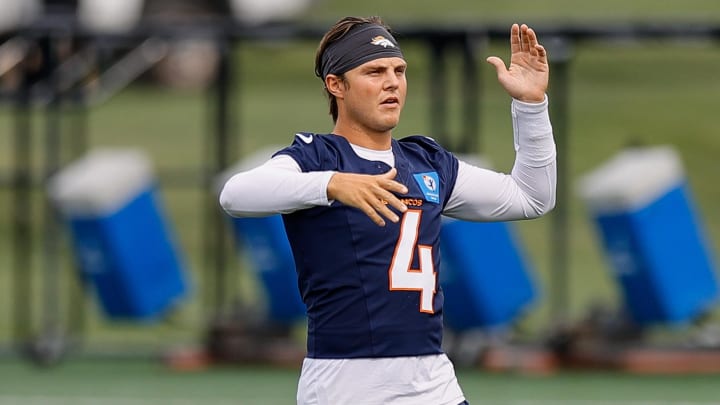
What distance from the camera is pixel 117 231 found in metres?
12.9

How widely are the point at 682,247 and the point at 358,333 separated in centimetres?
730

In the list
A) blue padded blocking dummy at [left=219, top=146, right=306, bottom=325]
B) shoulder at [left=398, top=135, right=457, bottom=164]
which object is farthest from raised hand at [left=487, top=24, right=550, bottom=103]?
blue padded blocking dummy at [left=219, top=146, right=306, bottom=325]

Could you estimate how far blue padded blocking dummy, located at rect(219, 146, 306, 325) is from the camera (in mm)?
12695

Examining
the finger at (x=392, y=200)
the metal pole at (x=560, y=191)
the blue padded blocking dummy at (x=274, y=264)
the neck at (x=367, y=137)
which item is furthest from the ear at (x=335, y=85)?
the blue padded blocking dummy at (x=274, y=264)

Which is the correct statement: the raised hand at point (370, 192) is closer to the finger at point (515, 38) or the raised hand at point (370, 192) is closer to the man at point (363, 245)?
the man at point (363, 245)

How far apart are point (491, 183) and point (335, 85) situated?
2.04ft

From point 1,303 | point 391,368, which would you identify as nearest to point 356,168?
point 391,368

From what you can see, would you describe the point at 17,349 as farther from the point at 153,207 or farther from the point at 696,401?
the point at 696,401

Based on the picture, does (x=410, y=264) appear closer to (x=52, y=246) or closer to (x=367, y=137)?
(x=367, y=137)

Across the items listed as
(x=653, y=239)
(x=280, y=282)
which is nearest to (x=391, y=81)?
(x=653, y=239)

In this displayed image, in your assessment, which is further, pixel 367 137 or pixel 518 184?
pixel 518 184

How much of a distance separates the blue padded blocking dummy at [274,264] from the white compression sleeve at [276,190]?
755cm

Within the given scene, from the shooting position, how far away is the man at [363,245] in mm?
5012

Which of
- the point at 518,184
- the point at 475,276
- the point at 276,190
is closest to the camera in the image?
the point at 276,190
